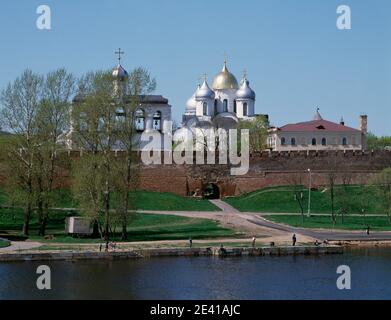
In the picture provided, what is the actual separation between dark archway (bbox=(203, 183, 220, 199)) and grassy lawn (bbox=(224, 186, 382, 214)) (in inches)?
171

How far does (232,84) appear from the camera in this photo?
318ft

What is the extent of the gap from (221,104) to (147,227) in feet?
152

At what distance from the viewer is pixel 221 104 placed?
9594 cm

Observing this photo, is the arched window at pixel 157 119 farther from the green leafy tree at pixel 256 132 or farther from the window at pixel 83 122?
the window at pixel 83 122

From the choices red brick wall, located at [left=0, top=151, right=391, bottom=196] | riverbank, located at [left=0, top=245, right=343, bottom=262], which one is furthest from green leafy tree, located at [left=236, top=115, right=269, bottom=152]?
riverbank, located at [left=0, top=245, right=343, bottom=262]

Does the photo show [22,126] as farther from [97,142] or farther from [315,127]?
[315,127]

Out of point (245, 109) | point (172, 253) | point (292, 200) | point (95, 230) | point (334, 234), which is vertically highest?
point (245, 109)

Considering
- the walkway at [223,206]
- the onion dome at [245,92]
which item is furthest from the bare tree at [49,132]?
the onion dome at [245,92]

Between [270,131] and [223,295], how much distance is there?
61.5 m

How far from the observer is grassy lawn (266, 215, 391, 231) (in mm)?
51562

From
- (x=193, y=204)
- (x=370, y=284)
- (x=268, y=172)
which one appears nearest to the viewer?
(x=370, y=284)

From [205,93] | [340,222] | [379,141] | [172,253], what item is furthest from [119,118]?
[379,141]
